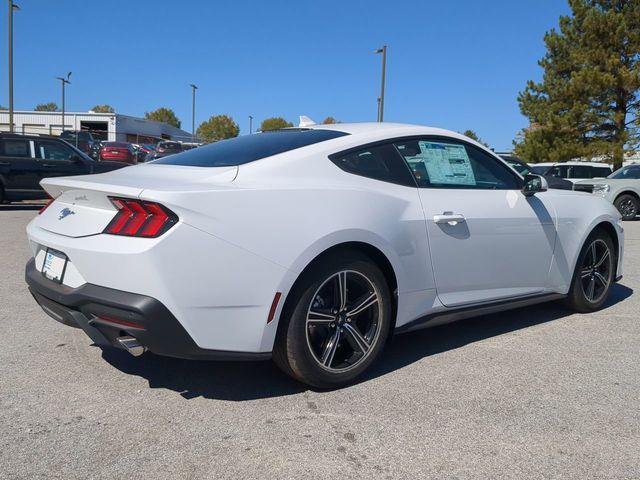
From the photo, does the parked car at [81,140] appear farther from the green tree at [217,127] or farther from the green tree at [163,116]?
the green tree at [163,116]

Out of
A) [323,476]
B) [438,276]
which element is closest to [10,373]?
[323,476]

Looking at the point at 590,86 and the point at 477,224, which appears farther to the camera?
the point at 590,86

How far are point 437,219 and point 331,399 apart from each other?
1301 mm

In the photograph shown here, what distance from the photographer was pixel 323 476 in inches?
95.8

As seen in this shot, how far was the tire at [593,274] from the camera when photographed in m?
4.95

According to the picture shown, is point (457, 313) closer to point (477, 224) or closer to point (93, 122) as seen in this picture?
point (477, 224)

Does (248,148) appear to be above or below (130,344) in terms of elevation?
above

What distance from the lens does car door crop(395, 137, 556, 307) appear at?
12.3 ft

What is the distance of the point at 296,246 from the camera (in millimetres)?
Result: 3002

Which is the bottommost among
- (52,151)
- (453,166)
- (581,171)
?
(453,166)

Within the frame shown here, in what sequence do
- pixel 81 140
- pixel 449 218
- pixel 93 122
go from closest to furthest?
pixel 449 218 < pixel 81 140 < pixel 93 122

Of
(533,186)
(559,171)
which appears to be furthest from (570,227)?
(559,171)

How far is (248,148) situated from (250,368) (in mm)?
1397

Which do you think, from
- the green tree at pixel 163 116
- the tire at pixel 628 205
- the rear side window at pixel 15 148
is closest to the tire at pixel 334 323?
the rear side window at pixel 15 148
